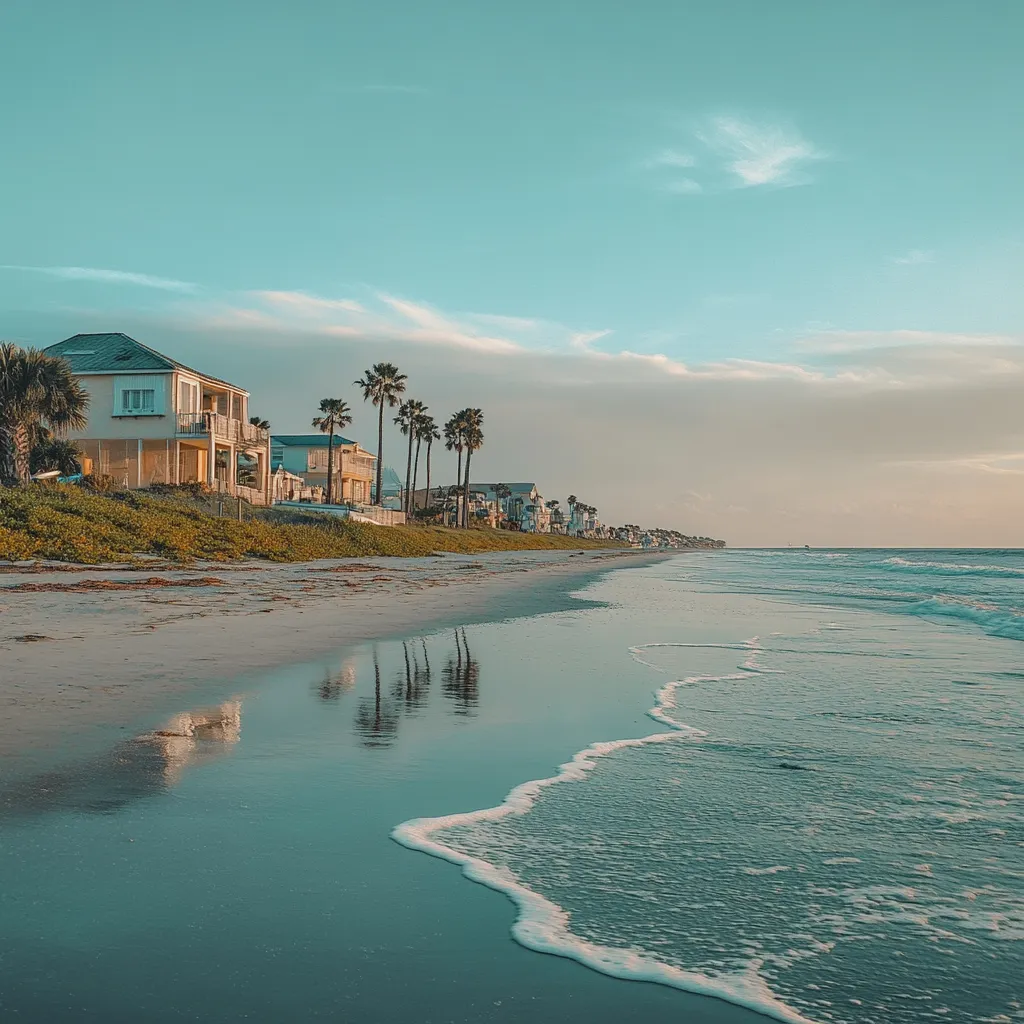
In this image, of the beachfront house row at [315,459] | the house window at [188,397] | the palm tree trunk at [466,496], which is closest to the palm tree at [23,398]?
the house window at [188,397]

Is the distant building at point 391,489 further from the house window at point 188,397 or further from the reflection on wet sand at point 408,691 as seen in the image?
the reflection on wet sand at point 408,691

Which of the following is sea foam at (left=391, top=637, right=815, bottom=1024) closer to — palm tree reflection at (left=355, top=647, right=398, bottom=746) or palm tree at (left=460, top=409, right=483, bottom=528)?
palm tree reflection at (left=355, top=647, right=398, bottom=746)

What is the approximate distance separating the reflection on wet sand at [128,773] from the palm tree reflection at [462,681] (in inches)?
80.3

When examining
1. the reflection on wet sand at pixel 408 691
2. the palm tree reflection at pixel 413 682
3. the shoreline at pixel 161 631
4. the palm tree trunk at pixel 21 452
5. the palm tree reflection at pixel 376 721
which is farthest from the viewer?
the palm tree trunk at pixel 21 452

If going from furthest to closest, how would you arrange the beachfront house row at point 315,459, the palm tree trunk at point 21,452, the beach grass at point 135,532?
the beachfront house row at point 315,459
the palm tree trunk at point 21,452
the beach grass at point 135,532

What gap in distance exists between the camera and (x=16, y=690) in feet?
25.5

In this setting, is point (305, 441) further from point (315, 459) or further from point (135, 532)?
point (135, 532)

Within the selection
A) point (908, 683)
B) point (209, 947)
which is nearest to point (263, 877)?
point (209, 947)

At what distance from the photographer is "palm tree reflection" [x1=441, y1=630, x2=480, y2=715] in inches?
320

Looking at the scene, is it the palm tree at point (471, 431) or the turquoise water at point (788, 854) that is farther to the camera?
the palm tree at point (471, 431)

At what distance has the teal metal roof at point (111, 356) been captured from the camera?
45.7 m

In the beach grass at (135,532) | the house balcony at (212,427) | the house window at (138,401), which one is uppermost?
the house window at (138,401)

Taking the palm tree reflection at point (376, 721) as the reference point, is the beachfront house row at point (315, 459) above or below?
above

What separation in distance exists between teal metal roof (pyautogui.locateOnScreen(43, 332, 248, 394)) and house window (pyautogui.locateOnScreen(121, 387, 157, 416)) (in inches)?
39.8
